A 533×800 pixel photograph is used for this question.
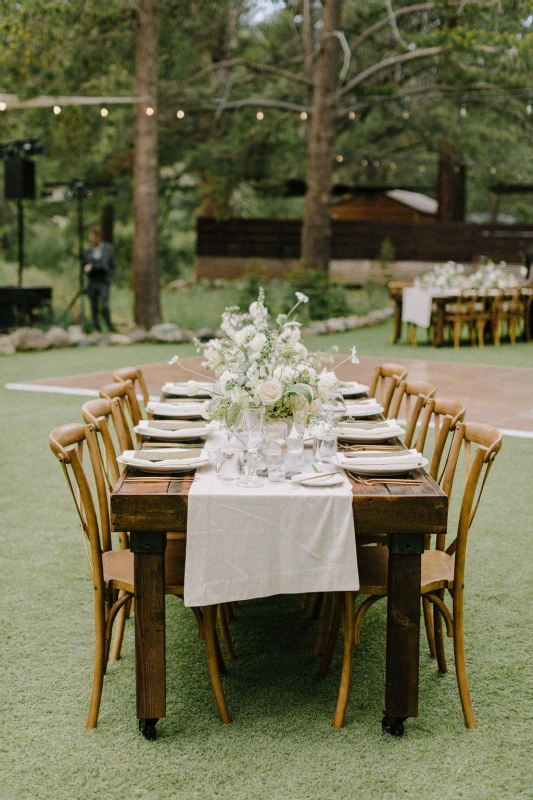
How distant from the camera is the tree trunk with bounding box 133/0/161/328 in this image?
13.8 m

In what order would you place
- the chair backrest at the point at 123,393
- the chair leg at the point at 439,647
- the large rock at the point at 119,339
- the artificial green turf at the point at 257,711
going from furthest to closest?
1. the large rock at the point at 119,339
2. the chair backrest at the point at 123,393
3. the chair leg at the point at 439,647
4. the artificial green turf at the point at 257,711

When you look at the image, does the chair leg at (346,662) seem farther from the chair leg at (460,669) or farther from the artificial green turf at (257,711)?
the chair leg at (460,669)

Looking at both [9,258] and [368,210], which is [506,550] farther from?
[368,210]

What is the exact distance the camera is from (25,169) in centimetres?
1274

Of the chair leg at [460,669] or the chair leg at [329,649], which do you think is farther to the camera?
the chair leg at [329,649]

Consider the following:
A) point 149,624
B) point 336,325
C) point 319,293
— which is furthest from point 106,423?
point 319,293

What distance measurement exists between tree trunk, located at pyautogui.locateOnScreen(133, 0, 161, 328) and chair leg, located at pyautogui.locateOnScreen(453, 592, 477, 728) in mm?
11941

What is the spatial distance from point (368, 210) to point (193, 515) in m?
25.1

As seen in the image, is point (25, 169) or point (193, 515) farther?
point (25, 169)

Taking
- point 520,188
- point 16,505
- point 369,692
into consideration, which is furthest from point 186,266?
point 369,692

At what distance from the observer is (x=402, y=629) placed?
273 centimetres

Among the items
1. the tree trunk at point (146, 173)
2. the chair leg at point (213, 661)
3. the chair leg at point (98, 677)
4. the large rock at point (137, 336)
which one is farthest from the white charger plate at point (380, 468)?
Answer: the tree trunk at point (146, 173)

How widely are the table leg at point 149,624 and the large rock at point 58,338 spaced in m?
10.4

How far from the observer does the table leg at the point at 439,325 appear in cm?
1251
